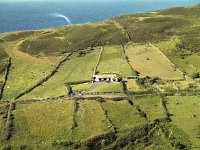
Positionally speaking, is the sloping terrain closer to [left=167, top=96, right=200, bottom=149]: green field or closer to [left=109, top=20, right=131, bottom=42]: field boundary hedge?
[left=167, top=96, right=200, bottom=149]: green field

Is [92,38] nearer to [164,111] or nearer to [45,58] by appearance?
[45,58]

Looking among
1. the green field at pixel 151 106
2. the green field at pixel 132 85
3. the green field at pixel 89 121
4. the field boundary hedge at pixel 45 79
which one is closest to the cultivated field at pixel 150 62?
the green field at pixel 132 85

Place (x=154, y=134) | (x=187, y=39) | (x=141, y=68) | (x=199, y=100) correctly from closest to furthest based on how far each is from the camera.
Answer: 1. (x=154, y=134)
2. (x=199, y=100)
3. (x=141, y=68)
4. (x=187, y=39)

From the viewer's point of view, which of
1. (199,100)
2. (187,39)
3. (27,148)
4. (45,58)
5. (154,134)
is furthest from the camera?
(187,39)

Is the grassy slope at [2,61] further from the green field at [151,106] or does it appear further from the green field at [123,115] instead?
the green field at [151,106]

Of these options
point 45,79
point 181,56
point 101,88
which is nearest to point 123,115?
point 101,88

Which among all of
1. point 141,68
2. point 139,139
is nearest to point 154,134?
point 139,139
